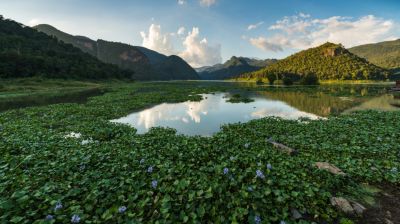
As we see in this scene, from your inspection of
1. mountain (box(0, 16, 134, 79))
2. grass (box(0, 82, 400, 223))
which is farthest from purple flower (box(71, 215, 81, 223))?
mountain (box(0, 16, 134, 79))

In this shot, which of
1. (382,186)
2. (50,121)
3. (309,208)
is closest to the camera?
(309,208)

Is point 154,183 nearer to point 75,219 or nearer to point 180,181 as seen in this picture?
point 180,181

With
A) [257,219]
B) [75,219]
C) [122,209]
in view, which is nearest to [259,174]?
[257,219]

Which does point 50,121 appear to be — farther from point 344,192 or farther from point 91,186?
point 344,192

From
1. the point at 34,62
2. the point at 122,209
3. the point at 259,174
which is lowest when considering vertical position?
the point at 122,209

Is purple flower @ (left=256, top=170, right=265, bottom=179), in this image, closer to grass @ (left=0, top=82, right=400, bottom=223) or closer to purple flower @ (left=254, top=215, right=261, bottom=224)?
grass @ (left=0, top=82, right=400, bottom=223)

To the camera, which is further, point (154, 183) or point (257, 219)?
point (154, 183)

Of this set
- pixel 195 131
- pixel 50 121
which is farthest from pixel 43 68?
pixel 195 131

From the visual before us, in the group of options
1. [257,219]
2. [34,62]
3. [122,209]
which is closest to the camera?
[257,219]

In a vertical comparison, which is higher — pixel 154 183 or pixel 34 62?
pixel 34 62

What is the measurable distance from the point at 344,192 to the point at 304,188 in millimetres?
1900

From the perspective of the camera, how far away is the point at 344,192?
25.0 ft

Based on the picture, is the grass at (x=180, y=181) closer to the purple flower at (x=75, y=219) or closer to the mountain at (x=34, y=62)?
the purple flower at (x=75, y=219)

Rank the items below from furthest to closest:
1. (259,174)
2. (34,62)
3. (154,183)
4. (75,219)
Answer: (34,62) → (259,174) → (154,183) → (75,219)
